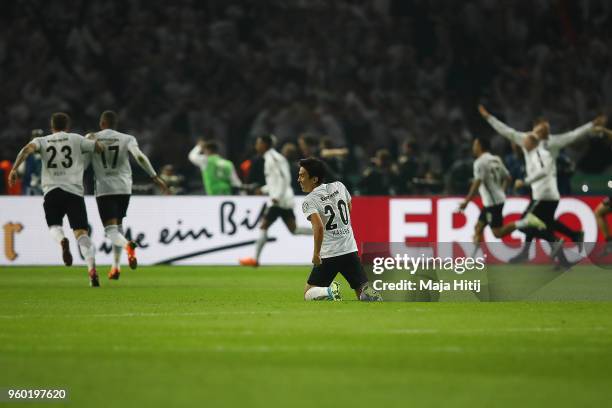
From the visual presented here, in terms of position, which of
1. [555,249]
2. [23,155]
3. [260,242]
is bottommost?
[260,242]

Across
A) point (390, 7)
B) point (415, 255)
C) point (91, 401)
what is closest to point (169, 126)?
point (390, 7)

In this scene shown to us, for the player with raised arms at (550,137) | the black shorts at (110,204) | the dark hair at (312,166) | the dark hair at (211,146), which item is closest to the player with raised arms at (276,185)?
the dark hair at (211,146)

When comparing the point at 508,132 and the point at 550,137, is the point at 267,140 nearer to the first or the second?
the point at 508,132

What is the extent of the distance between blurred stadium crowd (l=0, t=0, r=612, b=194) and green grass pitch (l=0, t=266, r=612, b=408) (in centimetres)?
1797

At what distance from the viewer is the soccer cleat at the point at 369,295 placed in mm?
13232

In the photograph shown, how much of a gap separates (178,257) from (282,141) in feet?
27.6

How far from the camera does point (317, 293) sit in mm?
13414

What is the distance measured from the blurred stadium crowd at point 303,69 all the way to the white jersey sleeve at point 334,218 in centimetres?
1825

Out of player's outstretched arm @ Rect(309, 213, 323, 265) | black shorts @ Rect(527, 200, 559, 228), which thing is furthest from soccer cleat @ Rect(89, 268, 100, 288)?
black shorts @ Rect(527, 200, 559, 228)

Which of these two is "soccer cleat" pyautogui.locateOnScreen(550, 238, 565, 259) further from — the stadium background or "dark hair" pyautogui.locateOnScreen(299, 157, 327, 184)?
"dark hair" pyautogui.locateOnScreen(299, 157, 327, 184)

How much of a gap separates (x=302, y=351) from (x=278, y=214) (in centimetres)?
1192

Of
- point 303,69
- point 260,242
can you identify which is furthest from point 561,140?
point 303,69

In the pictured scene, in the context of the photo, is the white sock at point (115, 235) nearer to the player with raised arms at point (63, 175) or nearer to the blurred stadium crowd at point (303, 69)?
the player with raised arms at point (63, 175)

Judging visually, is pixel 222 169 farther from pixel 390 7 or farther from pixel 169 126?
pixel 390 7
